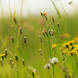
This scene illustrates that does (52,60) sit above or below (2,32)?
below

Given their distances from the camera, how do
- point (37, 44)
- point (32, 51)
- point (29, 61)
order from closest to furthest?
point (29, 61) → point (32, 51) → point (37, 44)

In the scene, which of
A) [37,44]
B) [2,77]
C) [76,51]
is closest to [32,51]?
[37,44]

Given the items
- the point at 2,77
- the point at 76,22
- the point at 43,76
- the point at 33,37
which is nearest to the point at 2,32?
the point at 33,37

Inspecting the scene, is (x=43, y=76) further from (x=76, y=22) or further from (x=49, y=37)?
(x=76, y=22)

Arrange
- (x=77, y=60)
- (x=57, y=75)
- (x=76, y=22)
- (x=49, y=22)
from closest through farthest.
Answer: (x=49, y=22)
(x=77, y=60)
(x=57, y=75)
(x=76, y=22)

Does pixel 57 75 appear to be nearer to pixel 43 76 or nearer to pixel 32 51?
pixel 43 76

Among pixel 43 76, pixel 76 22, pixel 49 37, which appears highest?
pixel 76 22

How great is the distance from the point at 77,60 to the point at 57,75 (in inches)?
19.8

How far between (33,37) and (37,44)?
23 cm

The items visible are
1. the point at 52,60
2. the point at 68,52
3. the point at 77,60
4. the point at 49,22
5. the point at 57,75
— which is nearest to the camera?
the point at 52,60

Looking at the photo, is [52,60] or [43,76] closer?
[52,60]

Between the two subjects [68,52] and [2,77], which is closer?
[68,52]

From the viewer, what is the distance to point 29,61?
2.58m

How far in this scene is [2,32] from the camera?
10.5ft
